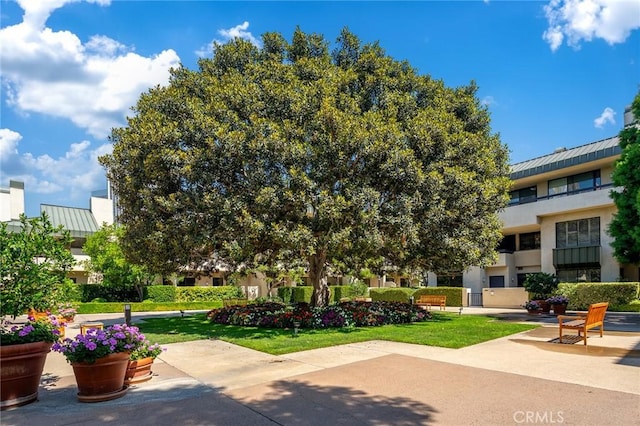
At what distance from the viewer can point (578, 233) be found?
1118 inches

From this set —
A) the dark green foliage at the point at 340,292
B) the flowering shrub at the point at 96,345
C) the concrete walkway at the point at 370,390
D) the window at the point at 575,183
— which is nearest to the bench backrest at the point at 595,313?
the concrete walkway at the point at 370,390

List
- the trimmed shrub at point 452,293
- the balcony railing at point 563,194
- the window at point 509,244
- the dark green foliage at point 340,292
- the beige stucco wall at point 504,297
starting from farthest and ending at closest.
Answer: the dark green foliage at point 340,292
the window at point 509,244
the trimmed shrub at point 452,293
the beige stucco wall at point 504,297
the balcony railing at point 563,194

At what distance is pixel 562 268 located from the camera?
28891 mm

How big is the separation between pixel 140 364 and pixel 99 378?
111 centimetres

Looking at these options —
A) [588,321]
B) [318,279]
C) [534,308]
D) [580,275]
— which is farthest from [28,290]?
[580,275]

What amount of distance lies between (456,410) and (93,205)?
153ft

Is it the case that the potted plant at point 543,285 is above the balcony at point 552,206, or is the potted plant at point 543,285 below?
below

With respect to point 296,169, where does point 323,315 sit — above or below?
below

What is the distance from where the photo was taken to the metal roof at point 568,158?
26861 millimetres

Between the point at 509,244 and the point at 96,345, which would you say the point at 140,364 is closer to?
the point at 96,345

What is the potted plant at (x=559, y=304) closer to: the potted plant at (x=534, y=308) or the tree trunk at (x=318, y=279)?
the potted plant at (x=534, y=308)

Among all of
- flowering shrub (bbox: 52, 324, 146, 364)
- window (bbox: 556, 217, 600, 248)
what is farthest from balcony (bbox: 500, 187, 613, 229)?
flowering shrub (bbox: 52, 324, 146, 364)

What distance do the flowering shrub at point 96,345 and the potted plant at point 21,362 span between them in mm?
260

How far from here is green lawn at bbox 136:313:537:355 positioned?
35.7ft
